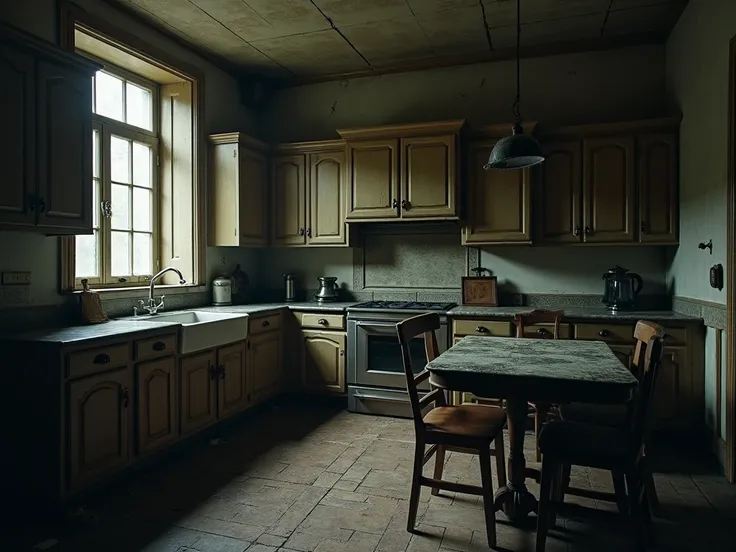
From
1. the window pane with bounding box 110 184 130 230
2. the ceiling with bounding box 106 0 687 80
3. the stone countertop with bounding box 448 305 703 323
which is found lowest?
the stone countertop with bounding box 448 305 703 323

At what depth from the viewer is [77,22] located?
3.07 m

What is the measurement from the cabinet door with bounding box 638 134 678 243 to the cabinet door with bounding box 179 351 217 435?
10.5 feet

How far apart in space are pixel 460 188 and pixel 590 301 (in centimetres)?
137

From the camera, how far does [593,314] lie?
11.6ft

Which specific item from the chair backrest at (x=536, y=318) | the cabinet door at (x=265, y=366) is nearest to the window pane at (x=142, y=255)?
the cabinet door at (x=265, y=366)

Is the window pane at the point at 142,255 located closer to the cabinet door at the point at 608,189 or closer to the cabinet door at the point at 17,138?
the cabinet door at the point at 17,138

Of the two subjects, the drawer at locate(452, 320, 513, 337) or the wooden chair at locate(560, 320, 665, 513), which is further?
the drawer at locate(452, 320, 513, 337)

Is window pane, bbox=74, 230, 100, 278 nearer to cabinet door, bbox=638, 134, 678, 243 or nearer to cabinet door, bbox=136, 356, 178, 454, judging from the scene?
cabinet door, bbox=136, 356, 178, 454

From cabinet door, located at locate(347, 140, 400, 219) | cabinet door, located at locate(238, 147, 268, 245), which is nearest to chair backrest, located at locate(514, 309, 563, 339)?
cabinet door, located at locate(347, 140, 400, 219)

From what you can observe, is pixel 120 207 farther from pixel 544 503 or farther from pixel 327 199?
pixel 544 503

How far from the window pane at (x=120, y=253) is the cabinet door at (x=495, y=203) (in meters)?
2.55

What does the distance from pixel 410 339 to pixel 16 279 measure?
2108 millimetres

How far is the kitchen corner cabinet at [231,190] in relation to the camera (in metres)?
4.19

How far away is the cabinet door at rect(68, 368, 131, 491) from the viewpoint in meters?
2.42
